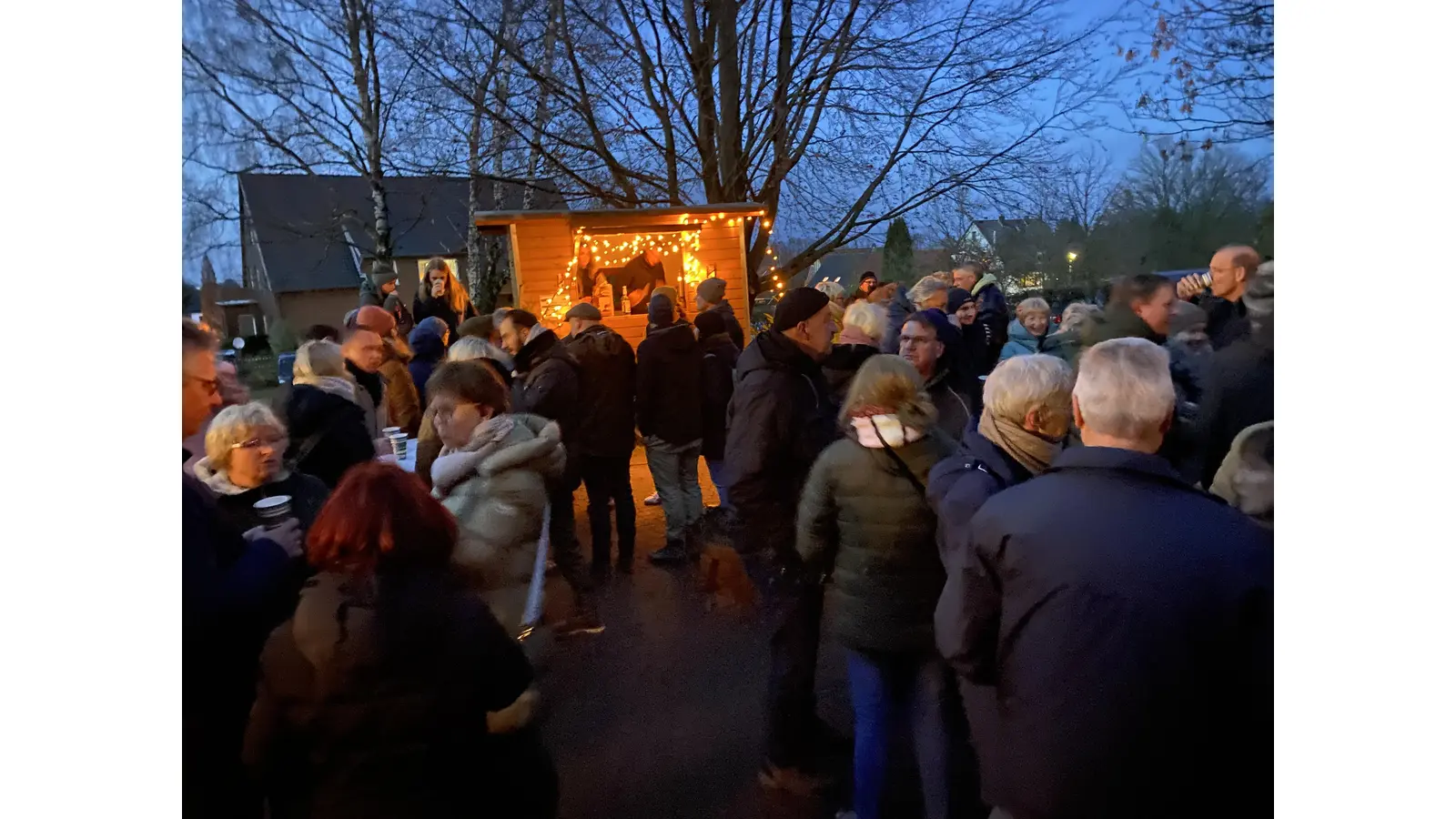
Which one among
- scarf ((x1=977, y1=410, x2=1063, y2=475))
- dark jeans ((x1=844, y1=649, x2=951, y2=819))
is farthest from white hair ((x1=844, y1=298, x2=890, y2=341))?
dark jeans ((x1=844, y1=649, x2=951, y2=819))

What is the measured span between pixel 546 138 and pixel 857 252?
81 cm

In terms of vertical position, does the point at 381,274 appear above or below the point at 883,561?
Answer: above

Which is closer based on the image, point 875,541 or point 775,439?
point 875,541

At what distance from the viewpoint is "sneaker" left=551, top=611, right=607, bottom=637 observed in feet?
6.46

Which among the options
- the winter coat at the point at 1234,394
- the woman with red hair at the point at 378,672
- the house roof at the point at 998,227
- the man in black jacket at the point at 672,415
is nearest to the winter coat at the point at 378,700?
the woman with red hair at the point at 378,672

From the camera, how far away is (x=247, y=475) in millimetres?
1710

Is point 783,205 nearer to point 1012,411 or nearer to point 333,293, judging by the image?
point 1012,411

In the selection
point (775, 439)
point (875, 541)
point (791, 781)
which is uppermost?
point (775, 439)

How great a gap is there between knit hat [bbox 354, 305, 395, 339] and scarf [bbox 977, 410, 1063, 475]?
56.8 inches

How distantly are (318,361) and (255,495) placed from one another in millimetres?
323

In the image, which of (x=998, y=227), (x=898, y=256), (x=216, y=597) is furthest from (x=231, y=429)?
(x=998, y=227)

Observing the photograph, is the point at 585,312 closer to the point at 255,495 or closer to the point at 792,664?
the point at 255,495

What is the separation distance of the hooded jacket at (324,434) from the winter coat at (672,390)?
2.60ft
